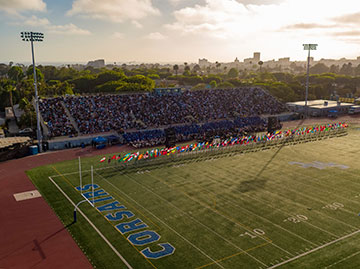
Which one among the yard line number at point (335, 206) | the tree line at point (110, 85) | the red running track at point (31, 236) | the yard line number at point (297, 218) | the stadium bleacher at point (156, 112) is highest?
the tree line at point (110, 85)

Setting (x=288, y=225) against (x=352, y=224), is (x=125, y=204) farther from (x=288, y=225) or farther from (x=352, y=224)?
(x=352, y=224)

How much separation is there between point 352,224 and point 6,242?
2432cm

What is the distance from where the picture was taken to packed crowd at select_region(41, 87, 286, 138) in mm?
56344

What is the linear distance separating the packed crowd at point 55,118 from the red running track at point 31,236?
18.5 meters

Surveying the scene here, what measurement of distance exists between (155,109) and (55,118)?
62.8ft

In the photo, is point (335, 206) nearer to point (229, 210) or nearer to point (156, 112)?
point (229, 210)

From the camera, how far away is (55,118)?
54281 mm

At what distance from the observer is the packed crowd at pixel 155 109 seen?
56.3 meters

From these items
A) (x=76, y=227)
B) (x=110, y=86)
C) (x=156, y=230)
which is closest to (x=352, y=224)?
(x=156, y=230)

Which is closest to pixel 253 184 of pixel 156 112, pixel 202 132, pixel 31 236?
pixel 31 236

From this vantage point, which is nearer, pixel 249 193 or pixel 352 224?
pixel 352 224

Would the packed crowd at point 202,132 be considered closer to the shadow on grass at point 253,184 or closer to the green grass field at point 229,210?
the green grass field at point 229,210

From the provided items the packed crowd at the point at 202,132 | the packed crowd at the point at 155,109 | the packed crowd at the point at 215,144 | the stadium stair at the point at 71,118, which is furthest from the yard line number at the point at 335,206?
the stadium stair at the point at 71,118

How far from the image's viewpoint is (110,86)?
91.4 m
